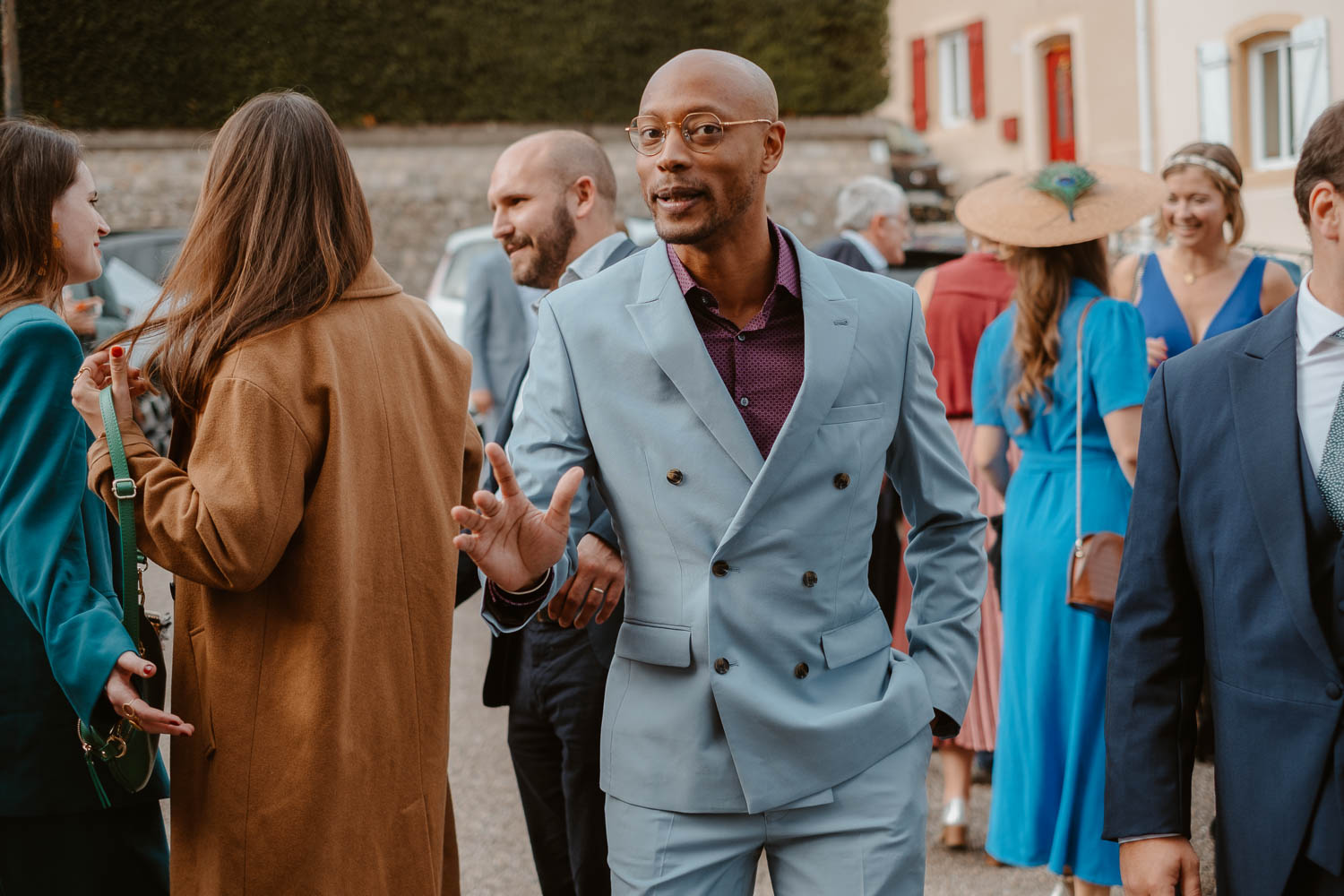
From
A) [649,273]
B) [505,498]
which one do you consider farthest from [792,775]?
[649,273]

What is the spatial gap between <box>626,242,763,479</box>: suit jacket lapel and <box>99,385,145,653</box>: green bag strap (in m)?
1.04

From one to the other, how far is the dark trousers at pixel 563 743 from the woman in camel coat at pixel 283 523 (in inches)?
26.6

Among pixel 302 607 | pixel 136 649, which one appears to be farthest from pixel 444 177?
pixel 302 607

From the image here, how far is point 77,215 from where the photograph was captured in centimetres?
328

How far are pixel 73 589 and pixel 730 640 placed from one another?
1413 mm

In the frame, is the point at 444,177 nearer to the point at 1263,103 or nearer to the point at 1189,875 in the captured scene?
the point at 1263,103

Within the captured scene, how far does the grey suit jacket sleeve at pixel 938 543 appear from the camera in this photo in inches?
108

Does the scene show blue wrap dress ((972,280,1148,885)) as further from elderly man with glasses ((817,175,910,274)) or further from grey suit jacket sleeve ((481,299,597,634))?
elderly man with glasses ((817,175,910,274))

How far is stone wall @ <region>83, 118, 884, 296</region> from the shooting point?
800 inches

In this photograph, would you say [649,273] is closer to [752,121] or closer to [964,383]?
[752,121]

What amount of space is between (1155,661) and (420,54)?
20198 millimetres

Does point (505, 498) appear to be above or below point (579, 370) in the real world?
below

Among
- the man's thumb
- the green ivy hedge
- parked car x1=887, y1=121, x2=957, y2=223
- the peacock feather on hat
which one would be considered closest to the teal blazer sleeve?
the man's thumb

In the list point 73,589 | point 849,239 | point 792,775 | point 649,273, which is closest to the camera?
point 792,775
